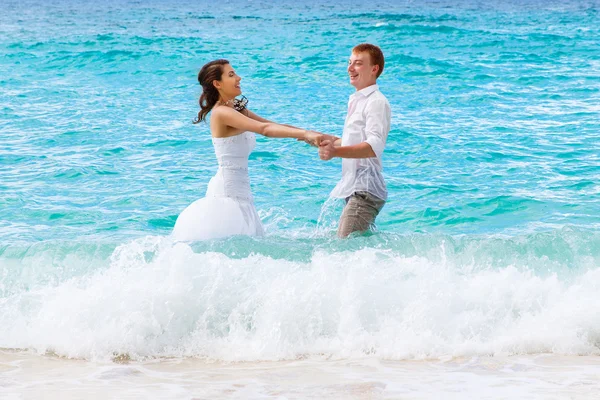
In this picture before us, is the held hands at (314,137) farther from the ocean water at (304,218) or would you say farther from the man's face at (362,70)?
the ocean water at (304,218)

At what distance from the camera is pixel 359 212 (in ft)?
21.1

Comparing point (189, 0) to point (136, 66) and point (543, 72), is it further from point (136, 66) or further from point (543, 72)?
point (543, 72)

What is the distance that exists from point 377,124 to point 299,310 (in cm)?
155

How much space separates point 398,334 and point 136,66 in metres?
16.7

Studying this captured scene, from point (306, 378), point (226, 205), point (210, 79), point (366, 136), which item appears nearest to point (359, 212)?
point (366, 136)

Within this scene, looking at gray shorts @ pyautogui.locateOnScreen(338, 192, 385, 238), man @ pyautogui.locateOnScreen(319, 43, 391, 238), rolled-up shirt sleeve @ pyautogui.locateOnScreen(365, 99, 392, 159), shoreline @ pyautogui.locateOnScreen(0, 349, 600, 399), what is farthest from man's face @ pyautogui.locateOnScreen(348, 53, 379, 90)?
shoreline @ pyautogui.locateOnScreen(0, 349, 600, 399)

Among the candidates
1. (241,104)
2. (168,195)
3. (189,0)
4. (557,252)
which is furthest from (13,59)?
(189,0)

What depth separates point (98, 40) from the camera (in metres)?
26.5

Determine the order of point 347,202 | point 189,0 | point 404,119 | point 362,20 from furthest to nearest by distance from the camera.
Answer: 1. point 189,0
2. point 362,20
3. point 404,119
4. point 347,202

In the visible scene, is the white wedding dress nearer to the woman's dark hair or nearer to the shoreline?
the woman's dark hair

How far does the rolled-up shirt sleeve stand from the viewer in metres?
6.04

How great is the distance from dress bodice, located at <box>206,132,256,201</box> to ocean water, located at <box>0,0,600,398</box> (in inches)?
16.1

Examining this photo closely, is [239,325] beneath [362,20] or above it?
beneath

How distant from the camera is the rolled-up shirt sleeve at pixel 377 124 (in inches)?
238
